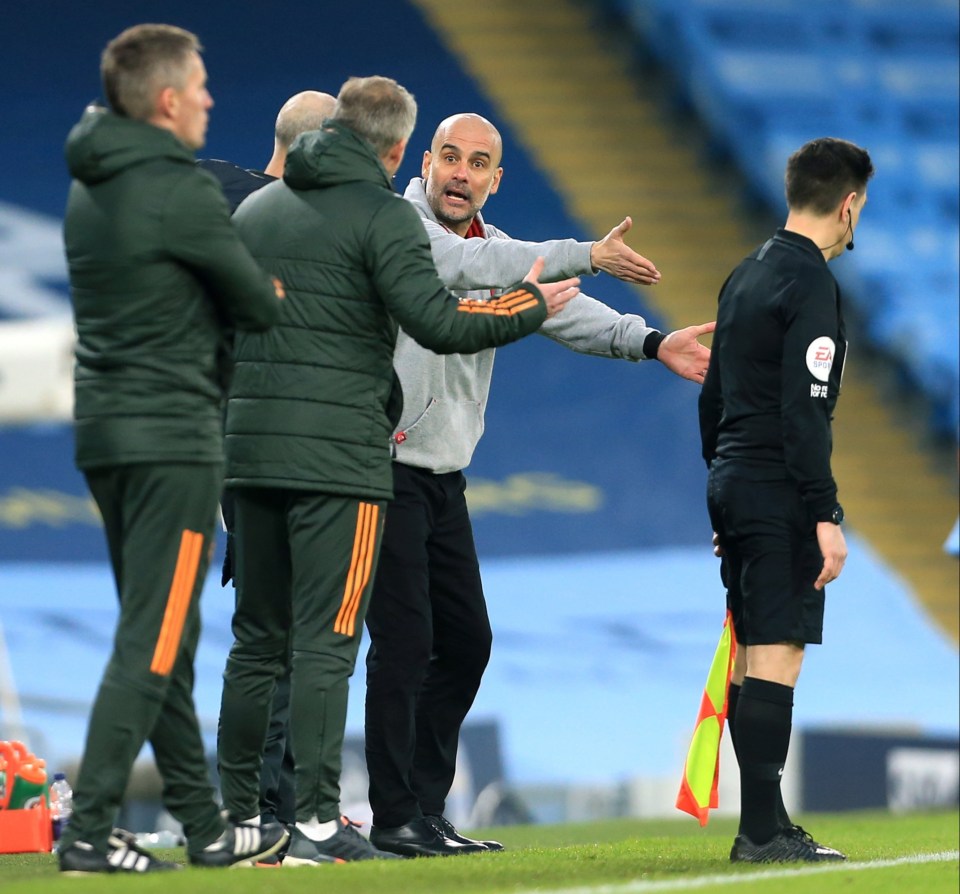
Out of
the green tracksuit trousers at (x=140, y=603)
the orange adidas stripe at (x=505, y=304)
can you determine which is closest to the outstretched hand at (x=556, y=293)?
the orange adidas stripe at (x=505, y=304)

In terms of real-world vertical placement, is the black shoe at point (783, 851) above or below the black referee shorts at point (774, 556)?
below

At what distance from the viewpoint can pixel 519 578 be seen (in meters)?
10.2

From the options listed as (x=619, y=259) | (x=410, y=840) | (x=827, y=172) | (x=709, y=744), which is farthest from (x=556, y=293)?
(x=410, y=840)

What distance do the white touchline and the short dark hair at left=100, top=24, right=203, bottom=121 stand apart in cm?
Result: 156

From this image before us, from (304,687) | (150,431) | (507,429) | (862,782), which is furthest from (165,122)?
(507,429)

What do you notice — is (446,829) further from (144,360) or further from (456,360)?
(144,360)

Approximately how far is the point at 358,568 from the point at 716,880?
908 mm

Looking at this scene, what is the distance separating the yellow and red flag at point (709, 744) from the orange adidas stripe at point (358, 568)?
0.94 m

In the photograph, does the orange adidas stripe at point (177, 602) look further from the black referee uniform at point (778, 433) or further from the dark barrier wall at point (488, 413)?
the dark barrier wall at point (488, 413)

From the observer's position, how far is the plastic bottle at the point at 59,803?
4.42m

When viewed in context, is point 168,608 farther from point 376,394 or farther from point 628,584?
point 628,584

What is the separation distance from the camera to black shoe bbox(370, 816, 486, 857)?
3.67 meters

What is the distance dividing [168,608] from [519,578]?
7.32m

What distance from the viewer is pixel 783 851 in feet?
11.5
